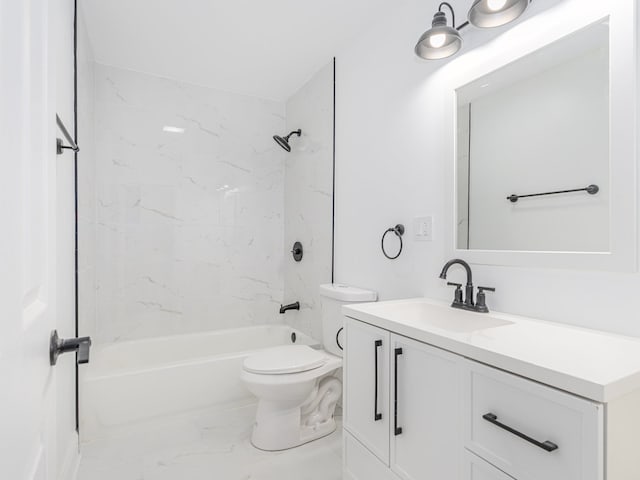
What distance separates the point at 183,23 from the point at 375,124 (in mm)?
1312

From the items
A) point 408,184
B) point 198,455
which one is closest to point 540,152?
point 408,184

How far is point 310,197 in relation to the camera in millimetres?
2844

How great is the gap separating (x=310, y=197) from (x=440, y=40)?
157 centimetres

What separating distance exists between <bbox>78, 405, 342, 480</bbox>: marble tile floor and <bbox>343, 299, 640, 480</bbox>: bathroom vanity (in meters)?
0.40

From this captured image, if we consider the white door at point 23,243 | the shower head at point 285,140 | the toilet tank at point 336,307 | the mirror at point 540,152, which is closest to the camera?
the white door at point 23,243

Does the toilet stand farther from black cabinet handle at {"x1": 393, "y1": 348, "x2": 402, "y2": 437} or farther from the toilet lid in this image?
black cabinet handle at {"x1": 393, "y1": 348, "x2": 402, "y2": 437}

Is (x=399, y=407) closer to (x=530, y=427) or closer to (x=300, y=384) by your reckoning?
(x=530, y=427)

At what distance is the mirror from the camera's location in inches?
45.1

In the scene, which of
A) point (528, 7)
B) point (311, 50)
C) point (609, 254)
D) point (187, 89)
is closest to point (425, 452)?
point (609, 254)

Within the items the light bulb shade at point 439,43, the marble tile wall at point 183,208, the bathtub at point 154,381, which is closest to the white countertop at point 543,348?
the light bulb shade at point 439,43

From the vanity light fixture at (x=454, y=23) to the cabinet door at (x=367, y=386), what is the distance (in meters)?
1.20

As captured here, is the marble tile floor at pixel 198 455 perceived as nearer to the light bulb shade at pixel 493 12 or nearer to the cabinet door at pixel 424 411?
the cabinet door at pixel 424 411

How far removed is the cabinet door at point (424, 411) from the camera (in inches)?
40.9

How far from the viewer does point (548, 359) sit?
85 centimetres
